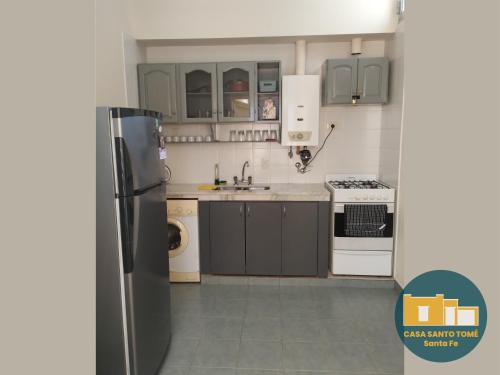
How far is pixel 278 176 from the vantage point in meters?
3.66

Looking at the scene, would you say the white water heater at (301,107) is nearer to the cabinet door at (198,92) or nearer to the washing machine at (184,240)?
the cabinet door at (198,92)

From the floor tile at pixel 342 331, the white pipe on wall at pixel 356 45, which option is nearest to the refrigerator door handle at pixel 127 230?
the floor tile at pixel 342 331

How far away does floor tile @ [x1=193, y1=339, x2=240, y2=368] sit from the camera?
214 centimetres

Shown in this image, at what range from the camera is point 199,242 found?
323 centimetres

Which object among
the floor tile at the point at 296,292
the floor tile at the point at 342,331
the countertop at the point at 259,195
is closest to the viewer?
the floor tile at the point at 342,331

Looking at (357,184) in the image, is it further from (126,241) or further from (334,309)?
(126,241)

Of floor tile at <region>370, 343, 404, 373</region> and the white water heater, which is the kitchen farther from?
floor tile at <region>370, 343, 404, 373</region>

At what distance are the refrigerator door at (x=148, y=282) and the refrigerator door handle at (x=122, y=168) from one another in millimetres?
46

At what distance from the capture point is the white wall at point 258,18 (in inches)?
122

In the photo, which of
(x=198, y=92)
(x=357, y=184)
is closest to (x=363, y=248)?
(x=357, y=184)

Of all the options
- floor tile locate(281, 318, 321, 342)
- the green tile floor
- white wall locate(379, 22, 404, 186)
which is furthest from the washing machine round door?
white wall locate(379, 22, 404, 186)

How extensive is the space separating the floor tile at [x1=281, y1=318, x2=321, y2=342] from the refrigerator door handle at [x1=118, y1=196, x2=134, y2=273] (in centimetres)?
132

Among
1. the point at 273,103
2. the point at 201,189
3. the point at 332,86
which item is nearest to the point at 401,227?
the point at 332,86

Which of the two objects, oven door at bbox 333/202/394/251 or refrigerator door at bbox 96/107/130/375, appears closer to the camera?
refrigerator door at bbox 96/107/130/375
